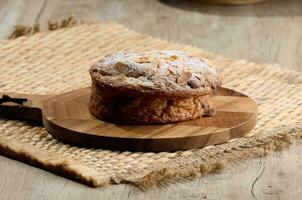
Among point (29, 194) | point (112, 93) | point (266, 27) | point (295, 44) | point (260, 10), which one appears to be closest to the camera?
point (29, 194)

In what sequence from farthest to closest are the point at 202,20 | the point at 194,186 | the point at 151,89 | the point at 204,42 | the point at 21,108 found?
the point at 202,20 < the point at 204,42 < the point at 21,108 < the point at 151,89 < the point at 194,186

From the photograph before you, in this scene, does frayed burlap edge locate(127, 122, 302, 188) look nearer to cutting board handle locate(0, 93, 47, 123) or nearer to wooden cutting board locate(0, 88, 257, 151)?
wooden cutting board locate(0, 88, 257, 151)

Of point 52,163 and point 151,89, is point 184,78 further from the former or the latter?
point 52,163

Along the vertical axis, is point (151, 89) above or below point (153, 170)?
above

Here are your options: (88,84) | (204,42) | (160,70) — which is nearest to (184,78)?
(160,70)

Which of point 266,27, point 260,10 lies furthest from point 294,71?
point 260,10

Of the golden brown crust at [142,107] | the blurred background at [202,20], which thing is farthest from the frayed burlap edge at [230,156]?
the blurred background at [202,20]

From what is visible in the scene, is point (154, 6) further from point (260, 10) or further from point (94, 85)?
point (94, 85)

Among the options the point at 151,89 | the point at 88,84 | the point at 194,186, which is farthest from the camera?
the point at 88,84
